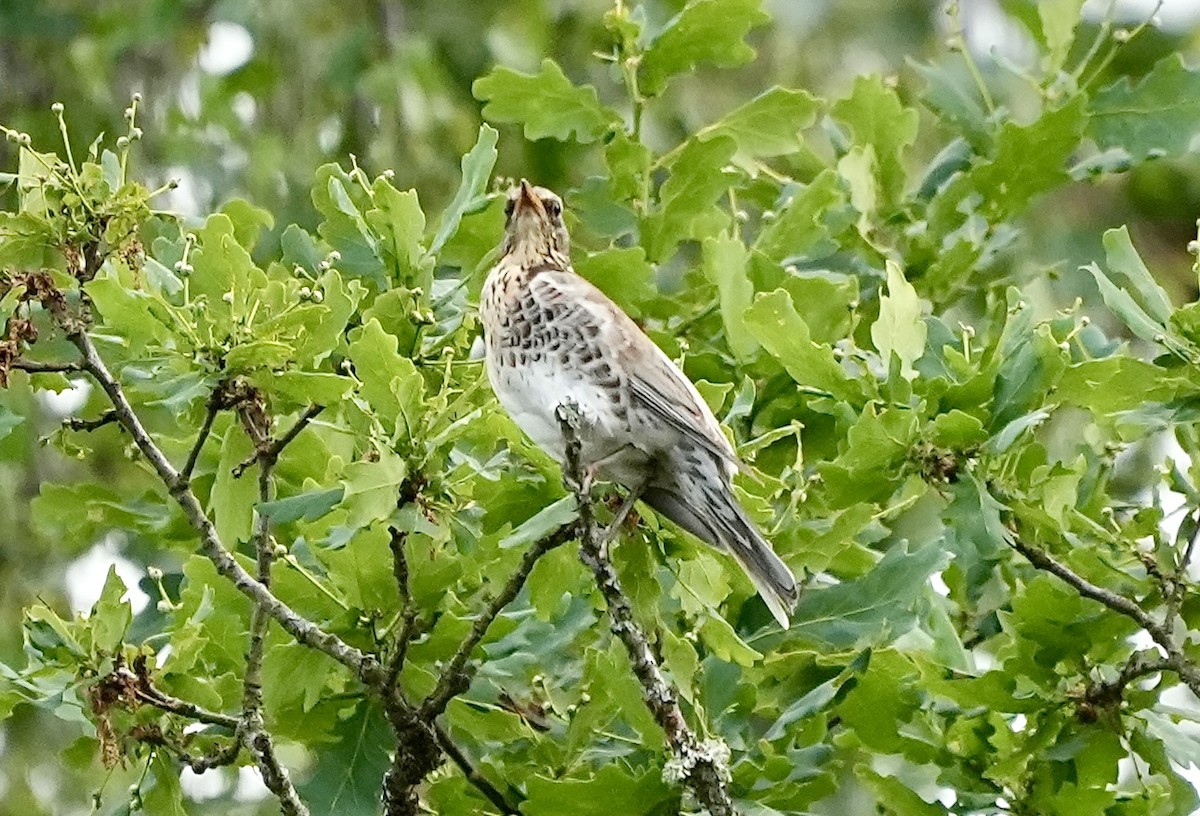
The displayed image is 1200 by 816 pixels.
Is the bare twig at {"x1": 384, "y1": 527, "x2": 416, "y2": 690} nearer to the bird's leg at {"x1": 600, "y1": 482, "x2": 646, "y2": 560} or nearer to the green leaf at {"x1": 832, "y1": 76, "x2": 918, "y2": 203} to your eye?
the bird's leg at {"x1": 600, "y1": 482, "x2": 646, "y2": 560}

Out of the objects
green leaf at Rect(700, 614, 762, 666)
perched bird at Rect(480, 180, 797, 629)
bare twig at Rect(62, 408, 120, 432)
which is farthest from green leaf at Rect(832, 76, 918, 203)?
bare twig at Rect(62, 408, 120, 432)

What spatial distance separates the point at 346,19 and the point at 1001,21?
232cm

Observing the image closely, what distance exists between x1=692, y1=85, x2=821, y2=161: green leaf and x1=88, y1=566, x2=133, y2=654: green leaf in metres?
1.40

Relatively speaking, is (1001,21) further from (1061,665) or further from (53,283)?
(53,283)

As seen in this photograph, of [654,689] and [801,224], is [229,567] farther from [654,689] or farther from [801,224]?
[801,224]

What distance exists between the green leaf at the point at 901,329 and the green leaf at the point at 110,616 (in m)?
1.13

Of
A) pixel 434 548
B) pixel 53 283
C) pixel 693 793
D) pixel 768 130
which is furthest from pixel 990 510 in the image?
pixel 53 283

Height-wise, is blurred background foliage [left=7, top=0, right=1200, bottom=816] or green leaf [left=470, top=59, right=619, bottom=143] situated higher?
green leaf [left=470, top=59, right=619, bottom=143]

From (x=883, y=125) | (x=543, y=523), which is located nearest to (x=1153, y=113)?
(x=883, y=125)

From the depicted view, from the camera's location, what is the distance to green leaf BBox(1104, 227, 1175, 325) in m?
2.89

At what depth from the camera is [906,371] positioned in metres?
2.88

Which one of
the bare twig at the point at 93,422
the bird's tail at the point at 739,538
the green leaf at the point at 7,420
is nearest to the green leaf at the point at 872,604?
the bird's tail at the point at 739,538

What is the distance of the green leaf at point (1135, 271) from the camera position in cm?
289

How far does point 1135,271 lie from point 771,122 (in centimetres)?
87
